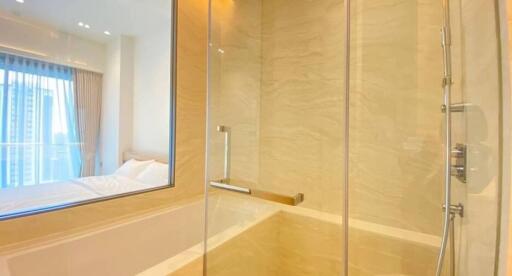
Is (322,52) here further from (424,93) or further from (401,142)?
(401,142)

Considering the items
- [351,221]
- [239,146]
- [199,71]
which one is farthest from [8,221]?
[351,221]

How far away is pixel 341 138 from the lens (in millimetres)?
1760

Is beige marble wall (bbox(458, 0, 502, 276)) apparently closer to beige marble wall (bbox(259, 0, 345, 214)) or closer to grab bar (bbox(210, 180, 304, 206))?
beige marble wall (bbox(259, 0, 345, 214))

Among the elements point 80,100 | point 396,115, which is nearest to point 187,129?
point 80,100

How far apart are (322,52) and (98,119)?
2109 mm

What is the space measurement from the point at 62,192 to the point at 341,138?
2112mm

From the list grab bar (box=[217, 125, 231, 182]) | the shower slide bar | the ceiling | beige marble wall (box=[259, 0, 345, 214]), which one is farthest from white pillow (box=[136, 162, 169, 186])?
the shower slide bar

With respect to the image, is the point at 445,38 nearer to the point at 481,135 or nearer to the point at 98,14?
the point at 481,135

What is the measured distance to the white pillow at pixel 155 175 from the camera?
2.12 meters

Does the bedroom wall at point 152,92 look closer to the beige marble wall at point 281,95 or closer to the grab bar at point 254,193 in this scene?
the beige marble wall at point 281,95

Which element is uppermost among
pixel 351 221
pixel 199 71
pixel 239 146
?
pixel 199 71

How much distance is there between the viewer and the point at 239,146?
79.3 inches

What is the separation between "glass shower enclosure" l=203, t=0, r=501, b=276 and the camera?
1216mm

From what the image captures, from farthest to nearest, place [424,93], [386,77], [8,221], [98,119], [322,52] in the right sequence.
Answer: [98,119] → [322,52] → [386,77] → [424,93] → [8,221]
